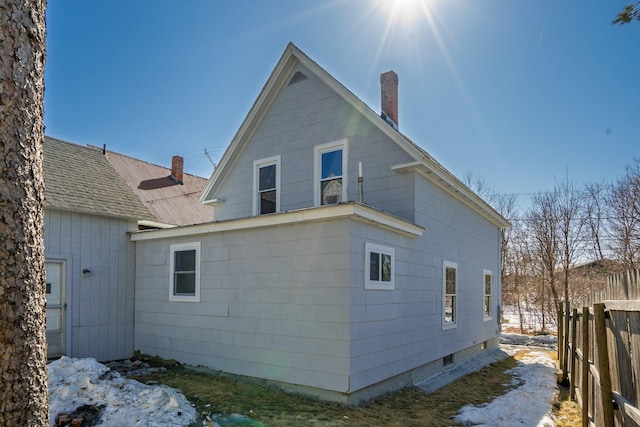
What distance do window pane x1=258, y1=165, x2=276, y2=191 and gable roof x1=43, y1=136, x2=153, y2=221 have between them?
3029 mm

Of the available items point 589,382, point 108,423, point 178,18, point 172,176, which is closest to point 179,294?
point 108,423

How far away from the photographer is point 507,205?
84.4 ft

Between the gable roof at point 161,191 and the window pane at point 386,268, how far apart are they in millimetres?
8589

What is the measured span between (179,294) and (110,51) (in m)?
6.39

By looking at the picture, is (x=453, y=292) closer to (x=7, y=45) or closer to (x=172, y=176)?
(x=7, y=45)

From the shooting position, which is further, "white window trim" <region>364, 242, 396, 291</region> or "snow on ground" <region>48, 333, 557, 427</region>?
"white window trim" <region>364, 242, 396, 291</region>

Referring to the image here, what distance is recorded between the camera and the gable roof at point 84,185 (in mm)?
9422

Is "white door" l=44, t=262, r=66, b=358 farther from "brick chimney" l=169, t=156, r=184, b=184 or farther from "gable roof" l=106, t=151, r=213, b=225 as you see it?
"brick chimney" l=169, t=156, r=184, b=184

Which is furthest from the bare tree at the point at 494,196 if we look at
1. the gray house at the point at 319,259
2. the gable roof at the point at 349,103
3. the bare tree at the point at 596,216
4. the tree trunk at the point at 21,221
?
the tree trunk at the point at 21,221

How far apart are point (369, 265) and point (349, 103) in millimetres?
4210

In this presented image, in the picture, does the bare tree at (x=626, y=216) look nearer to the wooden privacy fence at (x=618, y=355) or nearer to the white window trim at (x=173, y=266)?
the wooden privacy fence at (x=618, y=355)

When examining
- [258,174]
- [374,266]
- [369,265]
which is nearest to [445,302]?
[374,266]

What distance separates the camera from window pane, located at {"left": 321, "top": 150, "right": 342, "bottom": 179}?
977cm

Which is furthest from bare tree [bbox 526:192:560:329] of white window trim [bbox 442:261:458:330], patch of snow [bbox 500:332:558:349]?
white window trim [bbox 442:261:458:330]
